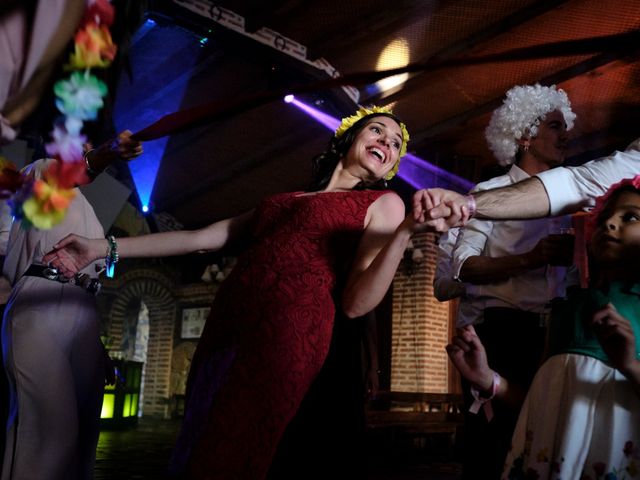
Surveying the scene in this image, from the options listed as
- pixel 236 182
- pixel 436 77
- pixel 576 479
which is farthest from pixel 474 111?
pixel 576 479

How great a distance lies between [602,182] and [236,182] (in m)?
9.13

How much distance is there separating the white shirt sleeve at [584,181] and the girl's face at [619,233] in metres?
0.23

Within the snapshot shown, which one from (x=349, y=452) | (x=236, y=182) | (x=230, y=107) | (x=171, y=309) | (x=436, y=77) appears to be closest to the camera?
(x=230, y=107)

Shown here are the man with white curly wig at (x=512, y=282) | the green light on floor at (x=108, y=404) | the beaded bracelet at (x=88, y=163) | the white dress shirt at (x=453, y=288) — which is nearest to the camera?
the man with white curly wig at (x=512, y=282)

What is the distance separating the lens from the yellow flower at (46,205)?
4.52 feet

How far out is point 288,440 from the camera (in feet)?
5.75

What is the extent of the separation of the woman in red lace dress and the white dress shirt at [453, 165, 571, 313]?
2.16 ft

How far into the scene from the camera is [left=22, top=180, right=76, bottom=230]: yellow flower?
4.52ft

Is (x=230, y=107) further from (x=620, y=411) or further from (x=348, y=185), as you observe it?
(x=620, y=411)

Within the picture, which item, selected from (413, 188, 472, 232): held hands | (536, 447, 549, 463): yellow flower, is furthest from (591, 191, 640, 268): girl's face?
(536, 447, 549, 463): yellow flower

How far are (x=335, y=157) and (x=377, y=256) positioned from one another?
89 centimetres

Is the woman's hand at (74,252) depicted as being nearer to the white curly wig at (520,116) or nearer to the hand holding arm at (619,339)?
the hand holding arm at (619,339)

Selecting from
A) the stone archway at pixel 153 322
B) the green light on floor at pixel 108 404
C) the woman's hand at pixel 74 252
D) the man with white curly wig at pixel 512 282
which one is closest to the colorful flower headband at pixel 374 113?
the man with white curly wig at pixel 512 282

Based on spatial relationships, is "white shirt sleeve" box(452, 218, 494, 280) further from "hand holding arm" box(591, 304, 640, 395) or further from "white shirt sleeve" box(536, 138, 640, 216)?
"hand holding arm" box(591, 304, 640, 395)
